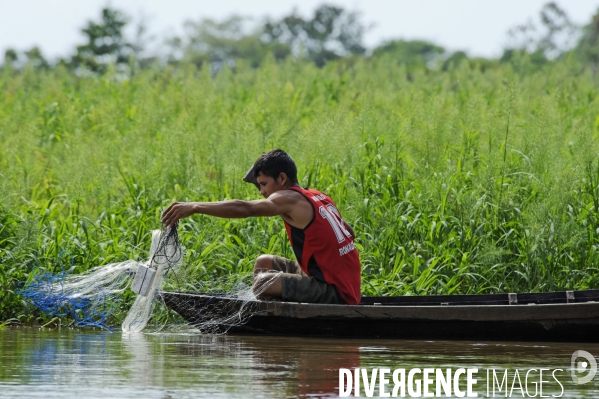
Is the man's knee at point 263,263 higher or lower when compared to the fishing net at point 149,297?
higher

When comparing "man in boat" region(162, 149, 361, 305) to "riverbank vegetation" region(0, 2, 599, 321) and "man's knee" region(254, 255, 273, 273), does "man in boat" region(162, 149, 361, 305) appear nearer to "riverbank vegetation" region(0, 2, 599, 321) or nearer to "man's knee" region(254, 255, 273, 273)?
"man's knee" region(254, 255, 273, 273)

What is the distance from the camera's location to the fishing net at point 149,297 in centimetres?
745

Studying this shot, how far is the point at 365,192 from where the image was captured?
954 cm

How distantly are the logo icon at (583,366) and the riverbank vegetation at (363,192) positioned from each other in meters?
2.07

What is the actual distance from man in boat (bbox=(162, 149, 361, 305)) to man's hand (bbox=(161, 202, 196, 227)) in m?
0.07

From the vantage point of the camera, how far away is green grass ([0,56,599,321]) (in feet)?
28.0

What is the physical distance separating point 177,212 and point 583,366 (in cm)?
286

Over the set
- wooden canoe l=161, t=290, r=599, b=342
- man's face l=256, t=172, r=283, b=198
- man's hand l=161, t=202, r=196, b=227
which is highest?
man's face l=256, t=172, r=283, b=198

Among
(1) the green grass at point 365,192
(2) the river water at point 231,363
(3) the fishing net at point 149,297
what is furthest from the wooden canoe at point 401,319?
(1) the green grass at point 365,192

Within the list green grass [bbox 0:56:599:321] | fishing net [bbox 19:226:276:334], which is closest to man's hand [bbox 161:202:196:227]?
fishing net [bbox 19:226:276:334]

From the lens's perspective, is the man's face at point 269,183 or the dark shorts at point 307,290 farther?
the dark shorts at point 307,290

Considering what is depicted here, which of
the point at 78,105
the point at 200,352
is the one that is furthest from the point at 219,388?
the point at 78,105

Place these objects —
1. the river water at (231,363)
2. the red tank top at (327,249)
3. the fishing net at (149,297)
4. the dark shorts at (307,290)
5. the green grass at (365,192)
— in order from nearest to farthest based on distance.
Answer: the river water at (231,363)
the red tank top at (327,249)
the dark shorts at (307,290)
the fishing net at (149,297)
the green grass at (365,192)

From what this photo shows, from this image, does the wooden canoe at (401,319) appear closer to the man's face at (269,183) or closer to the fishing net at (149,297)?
the fishing net at (149,297)
